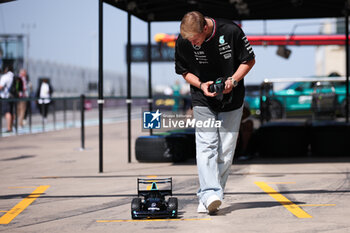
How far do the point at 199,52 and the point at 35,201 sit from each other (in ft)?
8.37

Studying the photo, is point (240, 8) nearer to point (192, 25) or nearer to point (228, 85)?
point (228, 85)

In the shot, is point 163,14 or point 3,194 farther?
point 163,14

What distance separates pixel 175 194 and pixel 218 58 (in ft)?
6.66

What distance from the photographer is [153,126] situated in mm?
6859

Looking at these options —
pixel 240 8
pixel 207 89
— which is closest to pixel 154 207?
pixel 207 89

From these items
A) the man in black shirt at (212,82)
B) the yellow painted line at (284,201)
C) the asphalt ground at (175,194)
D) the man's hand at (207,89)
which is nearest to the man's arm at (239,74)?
the man in black shirt at (212,82)

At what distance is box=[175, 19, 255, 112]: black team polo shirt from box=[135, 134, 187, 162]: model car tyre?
5.06m

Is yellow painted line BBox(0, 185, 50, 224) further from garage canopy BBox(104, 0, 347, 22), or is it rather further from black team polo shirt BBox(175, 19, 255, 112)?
garage canopy BBox(104, 0, 347, 22)

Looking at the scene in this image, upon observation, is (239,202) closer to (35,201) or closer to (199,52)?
(199,52)

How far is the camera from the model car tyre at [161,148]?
1105 centimetres

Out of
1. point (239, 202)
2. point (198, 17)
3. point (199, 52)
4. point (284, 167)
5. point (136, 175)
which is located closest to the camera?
point (198, 17)

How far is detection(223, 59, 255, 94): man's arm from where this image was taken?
18.7ft

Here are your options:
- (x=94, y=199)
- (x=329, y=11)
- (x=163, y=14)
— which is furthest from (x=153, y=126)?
(x=329, y=11)

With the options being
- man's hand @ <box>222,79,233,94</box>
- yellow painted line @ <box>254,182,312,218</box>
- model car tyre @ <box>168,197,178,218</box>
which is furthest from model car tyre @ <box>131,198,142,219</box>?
yellow painted line @ <box>254,182,312,218</box>
